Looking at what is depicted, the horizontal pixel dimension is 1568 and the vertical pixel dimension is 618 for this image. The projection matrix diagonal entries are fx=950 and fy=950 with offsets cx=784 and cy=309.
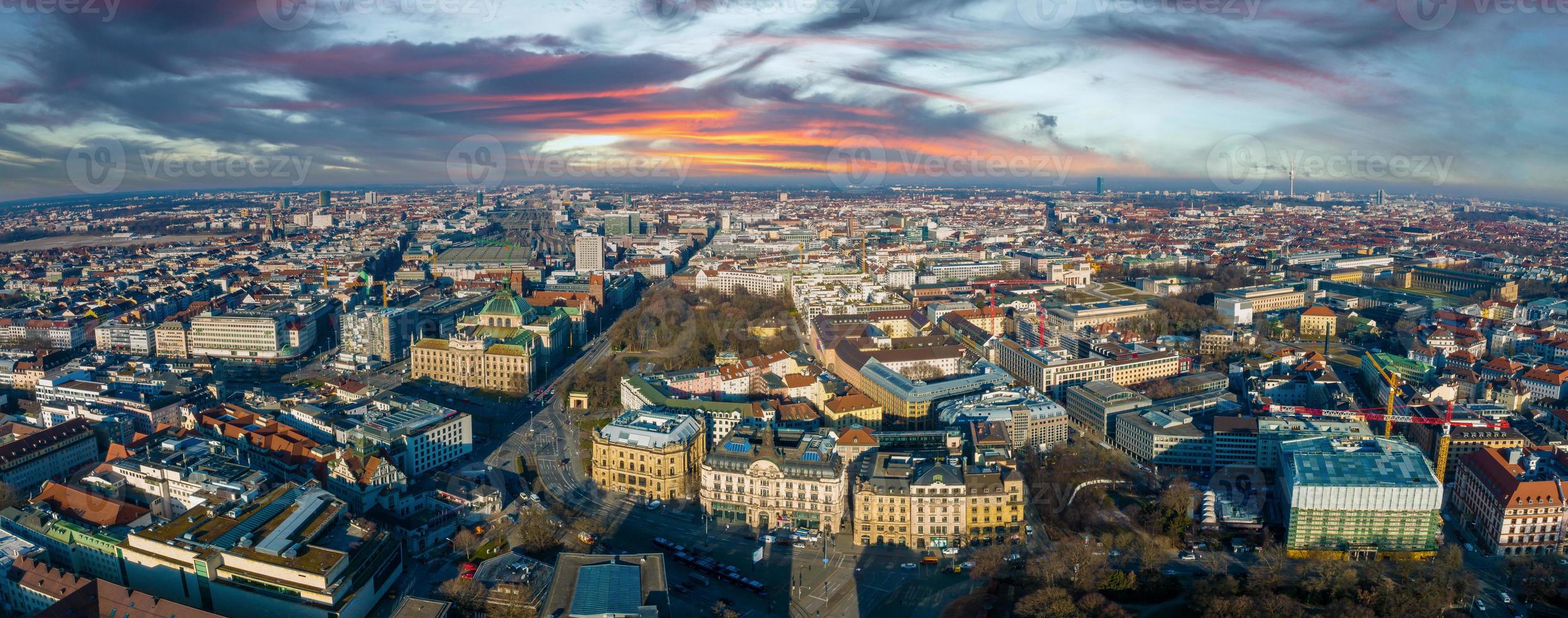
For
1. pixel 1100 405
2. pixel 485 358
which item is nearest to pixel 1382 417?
pixel 1100 405

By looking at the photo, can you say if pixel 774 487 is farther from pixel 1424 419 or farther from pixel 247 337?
pixel 247 337

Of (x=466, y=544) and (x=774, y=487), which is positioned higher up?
(x=774, y=487)

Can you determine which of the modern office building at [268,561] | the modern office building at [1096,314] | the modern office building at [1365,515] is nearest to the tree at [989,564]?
the modern office building at [1365,515]

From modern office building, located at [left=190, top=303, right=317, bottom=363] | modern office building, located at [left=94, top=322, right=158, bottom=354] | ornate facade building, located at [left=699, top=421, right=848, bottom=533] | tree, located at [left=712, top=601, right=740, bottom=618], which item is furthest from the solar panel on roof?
modern office building, located at [left=94, top=322, right=158, bottom=354]

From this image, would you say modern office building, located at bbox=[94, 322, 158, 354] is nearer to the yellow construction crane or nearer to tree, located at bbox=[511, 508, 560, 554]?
tree, located at bbox=[511, 508, 560, 554]

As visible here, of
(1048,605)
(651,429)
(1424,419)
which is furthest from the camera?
(1424,419)

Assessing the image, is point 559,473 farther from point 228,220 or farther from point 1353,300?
point 228,220

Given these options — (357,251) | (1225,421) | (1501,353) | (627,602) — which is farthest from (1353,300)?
(357,251)
